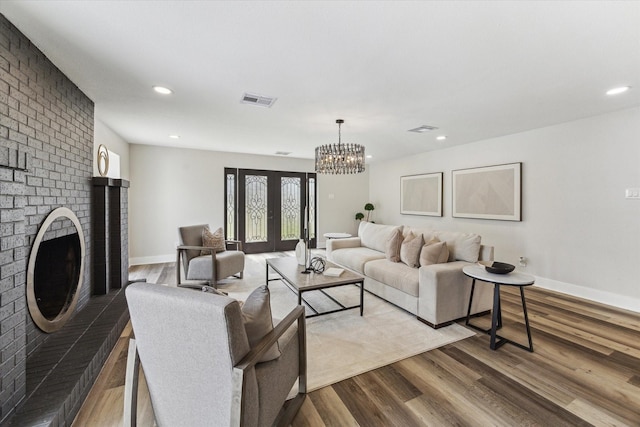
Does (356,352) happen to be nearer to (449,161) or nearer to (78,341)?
(78,341)

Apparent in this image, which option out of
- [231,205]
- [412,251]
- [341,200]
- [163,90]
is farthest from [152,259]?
[412,251]

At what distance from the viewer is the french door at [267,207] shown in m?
Result: 6.21

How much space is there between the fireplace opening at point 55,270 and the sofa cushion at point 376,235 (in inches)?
143

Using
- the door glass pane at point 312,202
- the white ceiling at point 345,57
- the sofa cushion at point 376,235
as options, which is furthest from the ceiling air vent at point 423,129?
the door glass pane at point 312,202

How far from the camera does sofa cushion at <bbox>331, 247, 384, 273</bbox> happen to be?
12.9ft

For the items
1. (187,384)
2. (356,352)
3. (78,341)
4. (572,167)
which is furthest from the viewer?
(572,167)

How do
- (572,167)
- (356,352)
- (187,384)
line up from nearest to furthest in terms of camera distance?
(187,384) < (356,352) < (572,167)

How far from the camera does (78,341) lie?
209 centimetres

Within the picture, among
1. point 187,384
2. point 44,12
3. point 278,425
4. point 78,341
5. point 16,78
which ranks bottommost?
point 278,425

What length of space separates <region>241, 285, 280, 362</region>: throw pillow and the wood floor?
1.85ft

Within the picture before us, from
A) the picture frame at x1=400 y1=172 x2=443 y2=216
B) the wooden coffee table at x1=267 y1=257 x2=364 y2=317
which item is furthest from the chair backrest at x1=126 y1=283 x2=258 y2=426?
the picture frame at x1=400 y1=172 x2=443 y2=216

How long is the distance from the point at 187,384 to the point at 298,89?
8.12 ft

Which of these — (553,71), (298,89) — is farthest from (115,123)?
(553,71)

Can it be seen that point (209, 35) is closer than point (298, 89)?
Yes
